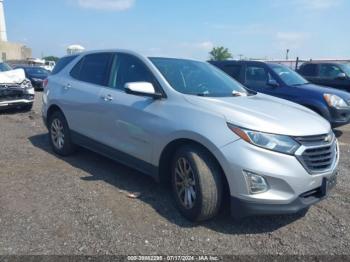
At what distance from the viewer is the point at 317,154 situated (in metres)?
3.24

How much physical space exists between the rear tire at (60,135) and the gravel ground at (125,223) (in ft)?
2.15

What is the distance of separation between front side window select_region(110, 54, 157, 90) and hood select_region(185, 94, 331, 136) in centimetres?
72

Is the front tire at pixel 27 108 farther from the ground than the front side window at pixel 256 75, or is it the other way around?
the front side window at pixel 256 75

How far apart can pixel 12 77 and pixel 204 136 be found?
28.4 feet

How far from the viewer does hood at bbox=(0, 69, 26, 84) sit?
32.3ft

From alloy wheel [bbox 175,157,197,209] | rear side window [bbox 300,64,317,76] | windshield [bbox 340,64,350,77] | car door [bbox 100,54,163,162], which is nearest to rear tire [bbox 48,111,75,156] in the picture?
car door [bbox 100,54,163,162]

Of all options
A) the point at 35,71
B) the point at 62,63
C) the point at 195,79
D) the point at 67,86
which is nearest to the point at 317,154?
the point at 195,79

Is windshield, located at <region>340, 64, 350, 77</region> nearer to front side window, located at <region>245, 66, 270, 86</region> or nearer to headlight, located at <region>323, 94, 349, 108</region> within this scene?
headlight, located at <region>323, 94, 349, 108</region>

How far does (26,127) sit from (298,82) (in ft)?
21.1

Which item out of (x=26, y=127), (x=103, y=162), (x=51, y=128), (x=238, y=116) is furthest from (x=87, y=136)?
(x=26, y=127)

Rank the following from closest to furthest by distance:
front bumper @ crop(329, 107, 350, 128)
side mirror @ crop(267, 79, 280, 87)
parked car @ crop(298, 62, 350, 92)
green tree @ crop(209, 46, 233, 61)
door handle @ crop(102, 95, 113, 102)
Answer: door handle @ crop(102, 95, 113, 102) < front bumper @ crop(329, 107, 350, 128) < side mirror @ crop(267, 79, 280, 87) < parked car @ crop(298, 62, 350, 92) < green tree @ crop(209, 46, 233, 61)

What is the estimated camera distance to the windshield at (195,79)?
396 centimetres

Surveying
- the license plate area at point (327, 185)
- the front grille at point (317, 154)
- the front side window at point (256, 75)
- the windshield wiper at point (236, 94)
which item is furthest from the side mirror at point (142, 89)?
the front side window at point (256, 75)

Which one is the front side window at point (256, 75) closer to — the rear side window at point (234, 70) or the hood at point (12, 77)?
the rear side window at point (234, 70)
